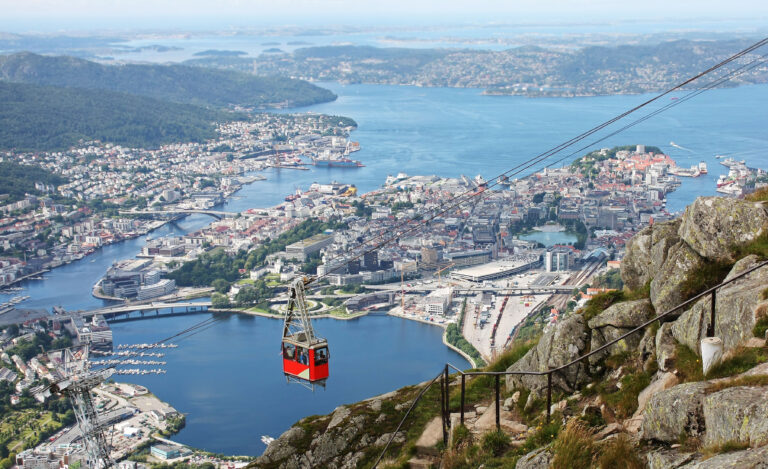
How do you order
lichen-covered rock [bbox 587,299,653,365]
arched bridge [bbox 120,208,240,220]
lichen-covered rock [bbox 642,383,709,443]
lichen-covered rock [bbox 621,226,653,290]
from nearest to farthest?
lichen-covered rock [bbox 642,383,709,443] → lichen-covered rock [bbox 587,299,653,365] → lichen-covered rock [bbox 621,226,653,290] → arched bridge [bbox 120,208,240,220]

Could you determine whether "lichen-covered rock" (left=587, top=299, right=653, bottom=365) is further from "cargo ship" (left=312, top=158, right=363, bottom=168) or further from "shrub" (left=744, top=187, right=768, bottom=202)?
"cargo ship" (left=312, top=158, right=363, bottom=168)

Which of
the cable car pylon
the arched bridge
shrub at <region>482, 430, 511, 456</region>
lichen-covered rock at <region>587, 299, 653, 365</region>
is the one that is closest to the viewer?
shrub at <region>482, 430, 511, 456</region>

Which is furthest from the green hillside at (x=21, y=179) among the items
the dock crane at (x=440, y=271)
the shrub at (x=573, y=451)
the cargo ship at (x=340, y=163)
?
the shrub at (x=573, y=451)

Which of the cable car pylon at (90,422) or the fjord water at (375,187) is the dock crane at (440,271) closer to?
the fjord water at (375,187)

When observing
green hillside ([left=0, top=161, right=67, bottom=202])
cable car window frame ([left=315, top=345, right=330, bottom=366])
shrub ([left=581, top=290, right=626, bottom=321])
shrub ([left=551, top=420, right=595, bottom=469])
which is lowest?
green hillside ([left=0, top=161, right=67, bottom=202])

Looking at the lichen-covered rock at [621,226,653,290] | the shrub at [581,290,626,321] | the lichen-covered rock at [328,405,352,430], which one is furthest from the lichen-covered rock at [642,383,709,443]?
the lichen-covered rock at [328,405,352,430]

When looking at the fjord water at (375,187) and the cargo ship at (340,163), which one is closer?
the fjord water at (375,187)

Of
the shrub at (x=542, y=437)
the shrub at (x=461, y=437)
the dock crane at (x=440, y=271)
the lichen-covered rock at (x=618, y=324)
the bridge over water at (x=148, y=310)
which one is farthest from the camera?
the dock crane at (x=440, y=271)
